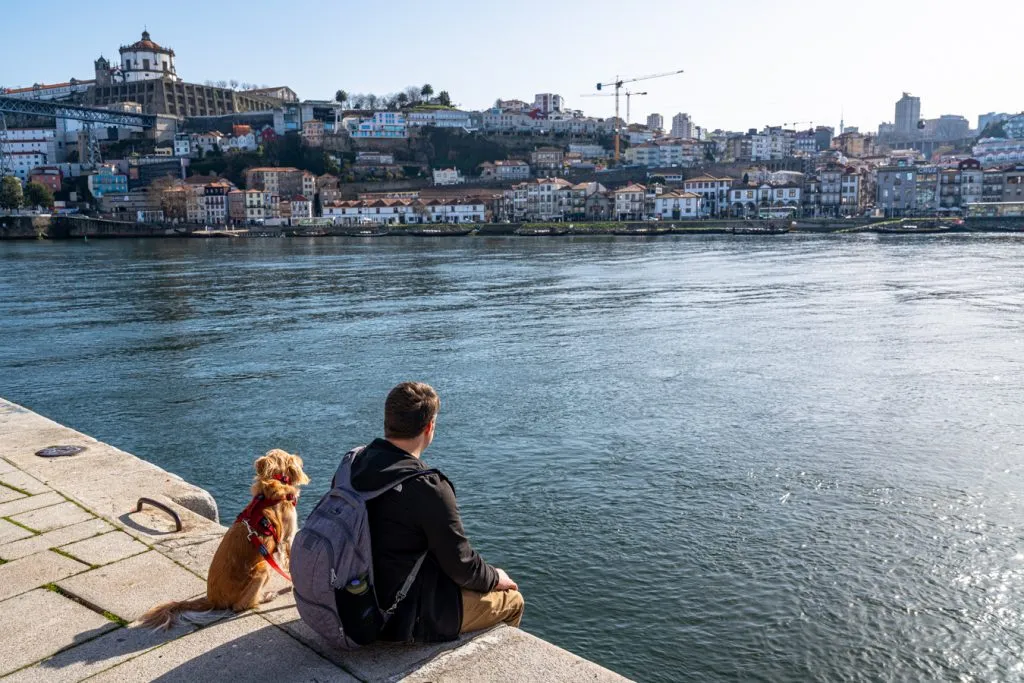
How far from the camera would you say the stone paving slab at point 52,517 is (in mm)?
5284

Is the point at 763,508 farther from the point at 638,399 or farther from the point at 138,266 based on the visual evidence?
the point at 138,266

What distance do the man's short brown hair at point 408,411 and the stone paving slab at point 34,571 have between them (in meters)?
2.37

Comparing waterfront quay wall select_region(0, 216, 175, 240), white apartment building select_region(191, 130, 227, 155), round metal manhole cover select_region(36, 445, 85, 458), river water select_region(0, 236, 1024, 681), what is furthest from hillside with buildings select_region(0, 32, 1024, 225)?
round metal manhole cover select_region(36, 445, 85, 458)

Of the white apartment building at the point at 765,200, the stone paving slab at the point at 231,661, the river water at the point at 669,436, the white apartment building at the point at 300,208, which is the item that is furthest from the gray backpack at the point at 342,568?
the white apartment building at the point at 300,208

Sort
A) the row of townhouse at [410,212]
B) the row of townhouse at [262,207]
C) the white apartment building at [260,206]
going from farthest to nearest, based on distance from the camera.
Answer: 1. the row of townhouse at [410,212]
2. the white apartment building at [260,206]
3. the row of townhouse at [262,207]

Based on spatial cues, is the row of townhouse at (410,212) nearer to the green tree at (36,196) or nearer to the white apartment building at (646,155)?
the green tree at (36,196)

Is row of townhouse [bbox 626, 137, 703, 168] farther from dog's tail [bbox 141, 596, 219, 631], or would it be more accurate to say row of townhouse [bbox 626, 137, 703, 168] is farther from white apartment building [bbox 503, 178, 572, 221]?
dog's tail [bbox 141, 596, 219, 631]

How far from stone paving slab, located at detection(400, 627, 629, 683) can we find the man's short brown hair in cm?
101

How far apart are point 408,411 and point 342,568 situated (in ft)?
2.28

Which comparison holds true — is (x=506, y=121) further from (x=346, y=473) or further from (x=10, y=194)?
(x=346, y=473)

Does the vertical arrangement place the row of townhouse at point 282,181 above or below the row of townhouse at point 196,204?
above

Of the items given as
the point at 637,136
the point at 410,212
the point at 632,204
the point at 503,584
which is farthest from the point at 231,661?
the point at 637,136

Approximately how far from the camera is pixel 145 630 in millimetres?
3889

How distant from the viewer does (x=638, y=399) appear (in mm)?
13570
